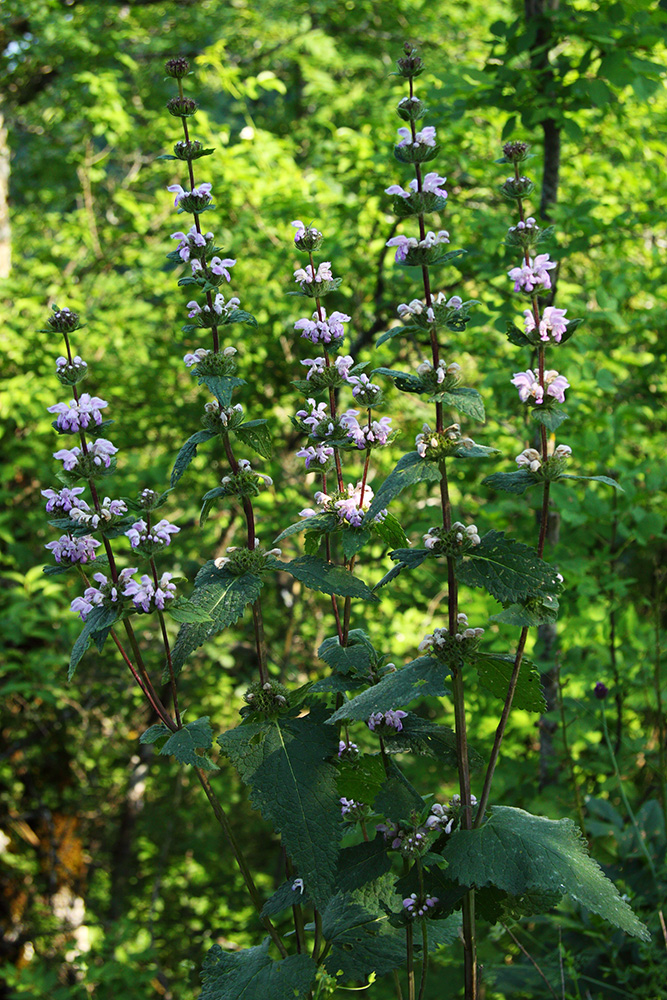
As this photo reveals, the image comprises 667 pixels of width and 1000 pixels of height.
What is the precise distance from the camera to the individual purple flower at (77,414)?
4.67 feet

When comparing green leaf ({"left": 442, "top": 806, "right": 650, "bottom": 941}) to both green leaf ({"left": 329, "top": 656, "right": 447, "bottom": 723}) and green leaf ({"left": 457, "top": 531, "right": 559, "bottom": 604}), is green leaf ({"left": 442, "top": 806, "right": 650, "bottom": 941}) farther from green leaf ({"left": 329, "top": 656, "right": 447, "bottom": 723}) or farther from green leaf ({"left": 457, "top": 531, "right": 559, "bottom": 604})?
green leaf ({"left": 457, "top": 531, "right": 559, "bottom": 604})

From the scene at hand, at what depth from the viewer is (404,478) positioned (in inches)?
48.5

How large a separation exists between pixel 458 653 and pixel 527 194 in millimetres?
784

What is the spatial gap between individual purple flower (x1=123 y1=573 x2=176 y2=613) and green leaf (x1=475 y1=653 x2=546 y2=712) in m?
0.54

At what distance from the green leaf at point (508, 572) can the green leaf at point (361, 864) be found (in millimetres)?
484

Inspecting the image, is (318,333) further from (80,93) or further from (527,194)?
(80,93)

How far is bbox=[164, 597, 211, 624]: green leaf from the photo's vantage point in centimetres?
128

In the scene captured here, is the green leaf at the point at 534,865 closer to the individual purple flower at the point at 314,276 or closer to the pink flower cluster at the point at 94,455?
the pink flower cluster at the point at 94,455

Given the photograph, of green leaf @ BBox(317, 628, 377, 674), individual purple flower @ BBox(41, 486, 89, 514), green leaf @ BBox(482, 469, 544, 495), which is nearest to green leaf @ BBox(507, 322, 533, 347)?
green leaf @ BBox(482, 469, 544, 495)

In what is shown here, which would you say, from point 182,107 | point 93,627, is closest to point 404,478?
point 93,627

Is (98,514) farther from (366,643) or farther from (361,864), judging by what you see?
(361,864)

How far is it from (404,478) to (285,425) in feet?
11.7

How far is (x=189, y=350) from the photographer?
15.4 ft

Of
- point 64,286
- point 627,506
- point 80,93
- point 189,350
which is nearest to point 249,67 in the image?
point 80,93
